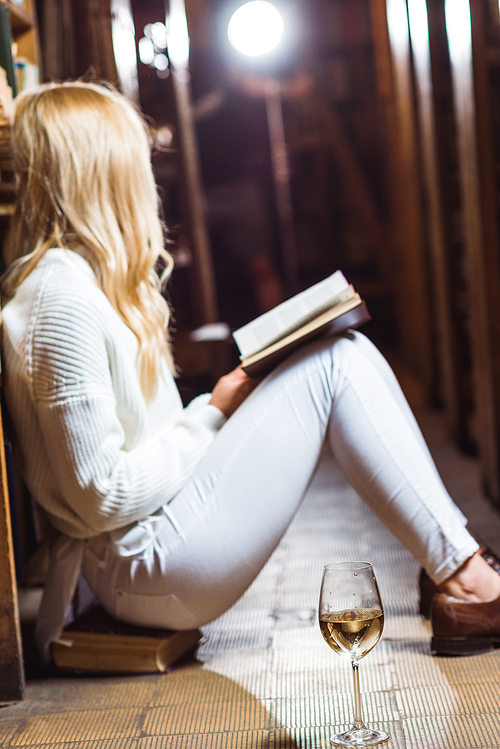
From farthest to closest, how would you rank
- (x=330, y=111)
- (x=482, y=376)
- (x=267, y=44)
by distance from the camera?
(x=330, y=111) → (x=267, y=44) → (x=482, y=376)

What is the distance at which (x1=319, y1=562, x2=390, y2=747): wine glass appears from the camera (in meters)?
0.87

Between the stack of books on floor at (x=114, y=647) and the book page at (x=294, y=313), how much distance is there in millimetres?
534

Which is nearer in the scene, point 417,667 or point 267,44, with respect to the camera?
point 417,667

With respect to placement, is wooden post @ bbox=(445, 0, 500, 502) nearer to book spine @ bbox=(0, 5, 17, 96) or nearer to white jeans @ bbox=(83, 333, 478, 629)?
white jeans @ bbox=(83, 333, 478, 629)

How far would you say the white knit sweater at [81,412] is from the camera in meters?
1.17

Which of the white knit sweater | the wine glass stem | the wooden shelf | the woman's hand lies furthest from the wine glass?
the wooden shelf

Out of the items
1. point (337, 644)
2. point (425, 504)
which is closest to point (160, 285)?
point (425, 504)

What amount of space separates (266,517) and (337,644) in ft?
1.20

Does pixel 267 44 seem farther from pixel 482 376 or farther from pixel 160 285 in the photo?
pixel 160 285

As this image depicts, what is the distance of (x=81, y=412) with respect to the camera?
1161 mm

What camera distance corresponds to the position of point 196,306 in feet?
14.6

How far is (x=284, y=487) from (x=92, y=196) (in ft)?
1.98

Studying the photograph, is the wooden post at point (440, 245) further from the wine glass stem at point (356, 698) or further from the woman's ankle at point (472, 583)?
the wine glass stem at point (356, 698)

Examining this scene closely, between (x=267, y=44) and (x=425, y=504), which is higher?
(x=267, y=44)
